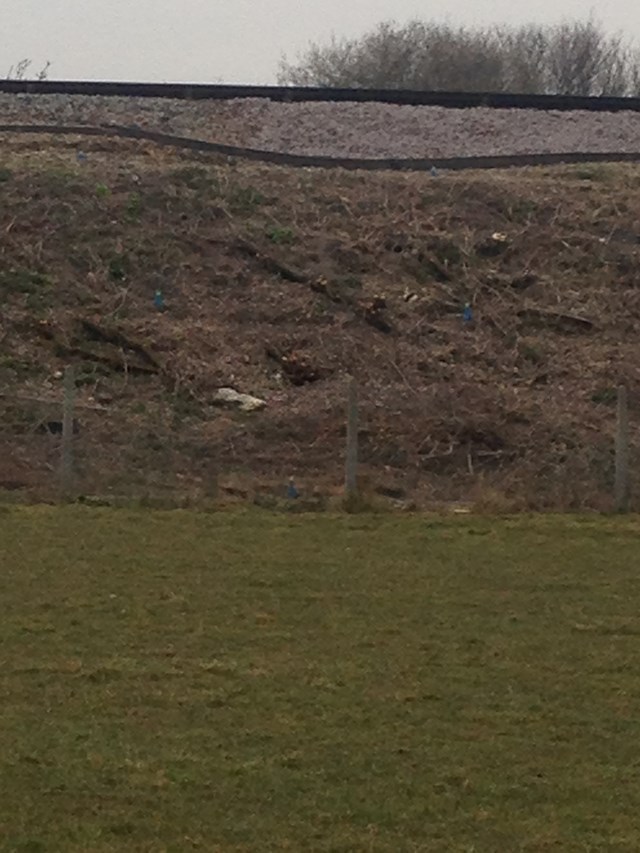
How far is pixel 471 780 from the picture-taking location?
5.89 metres

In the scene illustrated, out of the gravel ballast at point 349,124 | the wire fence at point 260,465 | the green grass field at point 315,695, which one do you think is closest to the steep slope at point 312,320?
the wire fence at point 260,465

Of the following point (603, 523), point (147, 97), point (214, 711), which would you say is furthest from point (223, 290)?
point (214, 711)

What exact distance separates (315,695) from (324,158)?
2324cm

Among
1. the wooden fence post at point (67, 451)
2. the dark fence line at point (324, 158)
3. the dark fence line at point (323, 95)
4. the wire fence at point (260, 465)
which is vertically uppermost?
the dark fence line at point (323, 95)

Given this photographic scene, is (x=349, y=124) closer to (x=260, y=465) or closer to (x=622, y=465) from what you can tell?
(x=260, y=465)

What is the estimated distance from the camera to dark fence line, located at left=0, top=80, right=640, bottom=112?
31.3 meters

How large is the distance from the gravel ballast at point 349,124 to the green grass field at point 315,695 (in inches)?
759

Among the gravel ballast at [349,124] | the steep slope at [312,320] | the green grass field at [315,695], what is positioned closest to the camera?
the green grass field at [315,695]

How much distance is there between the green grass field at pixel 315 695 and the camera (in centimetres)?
543

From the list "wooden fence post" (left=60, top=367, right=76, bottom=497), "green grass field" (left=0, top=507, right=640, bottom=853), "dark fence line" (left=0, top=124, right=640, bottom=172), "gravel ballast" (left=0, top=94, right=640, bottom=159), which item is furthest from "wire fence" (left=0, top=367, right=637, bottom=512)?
"gravel ballast" (left=0, top=94, right=640, bottom=159)

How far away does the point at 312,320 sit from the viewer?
77.0 ft

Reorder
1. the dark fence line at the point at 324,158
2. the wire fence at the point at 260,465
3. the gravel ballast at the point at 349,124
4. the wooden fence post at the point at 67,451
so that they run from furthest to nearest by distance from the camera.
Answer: the gravel ballast at the point at 349,124
the dark fence line at the point at 324,158
the wire fence at the point at 260,465
the wooden fence post at the point at 67,451

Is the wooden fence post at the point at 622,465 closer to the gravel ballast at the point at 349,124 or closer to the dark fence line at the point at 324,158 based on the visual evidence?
the dark fence line at the point at 324,158

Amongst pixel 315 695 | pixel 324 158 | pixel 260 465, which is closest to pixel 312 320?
pixel 260 465
